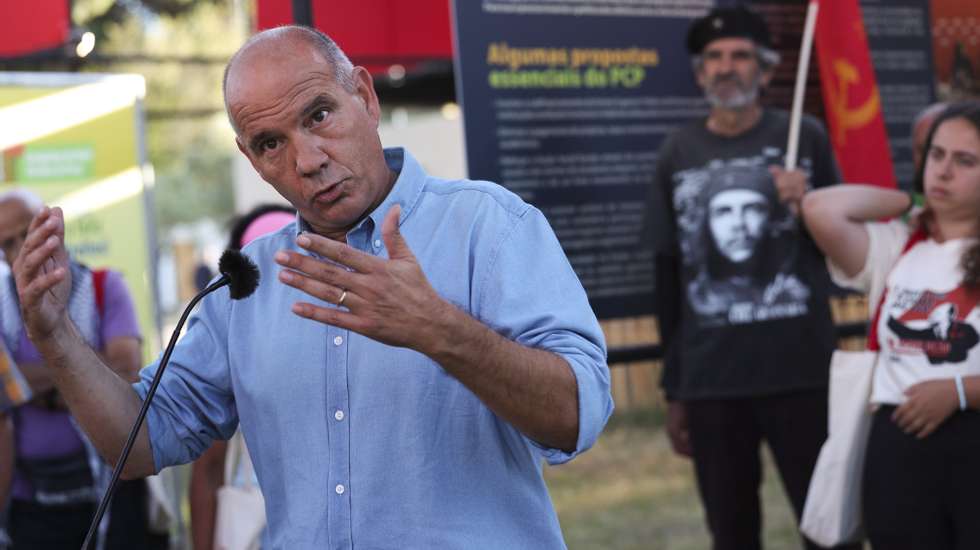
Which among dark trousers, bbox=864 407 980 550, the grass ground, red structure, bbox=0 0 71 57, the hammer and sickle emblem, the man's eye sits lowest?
the grass ground

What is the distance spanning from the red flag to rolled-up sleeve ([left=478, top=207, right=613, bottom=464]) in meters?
3.72

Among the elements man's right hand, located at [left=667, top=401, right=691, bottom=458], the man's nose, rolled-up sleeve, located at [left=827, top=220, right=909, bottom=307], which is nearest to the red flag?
rolled-up sleeve, located at [left=827, top=220, right=909, bottom=307]

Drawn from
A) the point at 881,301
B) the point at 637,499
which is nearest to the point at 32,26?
the point at 881,301

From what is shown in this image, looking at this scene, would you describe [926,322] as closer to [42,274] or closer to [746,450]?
[746,450]

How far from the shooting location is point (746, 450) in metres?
5.13

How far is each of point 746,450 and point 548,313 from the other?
10.6ft

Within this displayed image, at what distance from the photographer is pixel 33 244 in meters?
2.19

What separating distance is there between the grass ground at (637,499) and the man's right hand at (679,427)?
3345 mm

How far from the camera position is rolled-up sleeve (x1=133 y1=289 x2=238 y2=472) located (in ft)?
7.98

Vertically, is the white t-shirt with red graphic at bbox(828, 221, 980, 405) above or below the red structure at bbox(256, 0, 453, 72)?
below

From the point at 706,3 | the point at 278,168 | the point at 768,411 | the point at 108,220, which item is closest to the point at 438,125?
the point at 108,220

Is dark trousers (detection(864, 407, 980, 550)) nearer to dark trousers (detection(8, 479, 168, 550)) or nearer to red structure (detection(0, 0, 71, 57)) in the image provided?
dark trousers (detection(8, 479, 168, 550))

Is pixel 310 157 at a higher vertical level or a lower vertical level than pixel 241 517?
higher

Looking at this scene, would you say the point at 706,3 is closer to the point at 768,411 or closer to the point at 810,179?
the point at 810,179
